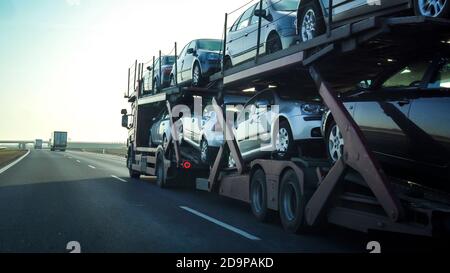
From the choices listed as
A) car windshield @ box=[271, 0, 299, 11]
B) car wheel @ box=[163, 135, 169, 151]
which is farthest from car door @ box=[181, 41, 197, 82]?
car windshield @ box=[271, 0, 299, 11]

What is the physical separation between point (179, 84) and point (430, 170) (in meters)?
10.6

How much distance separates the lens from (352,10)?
22.6ft

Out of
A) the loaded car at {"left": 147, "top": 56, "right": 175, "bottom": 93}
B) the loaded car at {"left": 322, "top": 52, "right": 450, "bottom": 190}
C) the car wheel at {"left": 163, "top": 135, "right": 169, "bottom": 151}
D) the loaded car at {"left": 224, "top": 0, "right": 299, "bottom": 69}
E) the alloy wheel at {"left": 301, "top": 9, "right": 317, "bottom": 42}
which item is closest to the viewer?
the loaded car at {"left": 322, "top": 52, "right": 450, "bottom": 190}

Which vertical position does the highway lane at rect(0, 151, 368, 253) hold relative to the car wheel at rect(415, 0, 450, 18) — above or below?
below

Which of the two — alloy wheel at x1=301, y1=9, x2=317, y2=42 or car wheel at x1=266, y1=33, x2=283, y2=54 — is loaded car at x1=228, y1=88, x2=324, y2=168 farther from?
alloy wheel at x1=301, y1=9, x2=317, y2=42

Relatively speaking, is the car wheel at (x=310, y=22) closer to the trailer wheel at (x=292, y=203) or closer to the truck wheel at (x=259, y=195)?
Result: the trailer wheel at (x=292, y=203)

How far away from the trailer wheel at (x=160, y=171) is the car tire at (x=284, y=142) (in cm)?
621

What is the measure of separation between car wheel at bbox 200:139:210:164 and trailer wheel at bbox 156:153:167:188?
2.08 metres

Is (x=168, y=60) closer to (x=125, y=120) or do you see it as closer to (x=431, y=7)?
(x=125, y=120)

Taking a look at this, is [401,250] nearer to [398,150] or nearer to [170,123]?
[398,150]

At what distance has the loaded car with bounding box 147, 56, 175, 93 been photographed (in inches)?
691

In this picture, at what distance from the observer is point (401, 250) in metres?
6.19
